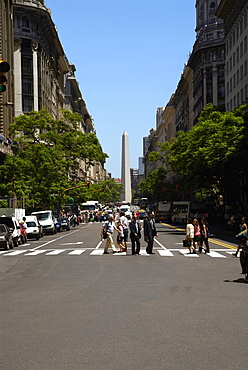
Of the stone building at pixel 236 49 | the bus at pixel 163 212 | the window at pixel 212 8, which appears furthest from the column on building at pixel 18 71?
the window at pixel 212 8

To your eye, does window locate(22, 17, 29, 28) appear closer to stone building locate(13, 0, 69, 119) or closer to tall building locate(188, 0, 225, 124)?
stone building locate(13, 0, 69, 119)

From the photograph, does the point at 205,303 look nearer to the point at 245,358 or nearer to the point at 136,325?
the point at 136,325

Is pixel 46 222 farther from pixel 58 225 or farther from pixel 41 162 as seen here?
pixel 41 162

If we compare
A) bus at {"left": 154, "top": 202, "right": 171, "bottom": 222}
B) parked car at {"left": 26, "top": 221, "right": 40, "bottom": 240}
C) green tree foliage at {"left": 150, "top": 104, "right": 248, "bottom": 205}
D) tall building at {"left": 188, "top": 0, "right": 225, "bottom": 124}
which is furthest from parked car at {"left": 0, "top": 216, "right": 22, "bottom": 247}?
tall building at {"left": 188, "top": 0, "right": 225, "bottom": 124}

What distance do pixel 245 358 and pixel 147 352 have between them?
1.17 m

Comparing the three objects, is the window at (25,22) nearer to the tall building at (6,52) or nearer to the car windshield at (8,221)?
the tall building at (6,52)

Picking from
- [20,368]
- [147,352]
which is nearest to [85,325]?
[147,352]

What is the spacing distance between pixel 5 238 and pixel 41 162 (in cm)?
3311

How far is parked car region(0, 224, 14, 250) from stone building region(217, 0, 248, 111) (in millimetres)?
34964

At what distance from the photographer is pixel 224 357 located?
307 inches

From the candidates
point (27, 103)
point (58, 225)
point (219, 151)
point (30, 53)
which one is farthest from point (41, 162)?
point (30, 53)

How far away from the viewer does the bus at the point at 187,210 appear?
251 feet

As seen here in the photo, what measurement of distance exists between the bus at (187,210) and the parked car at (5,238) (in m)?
38.0

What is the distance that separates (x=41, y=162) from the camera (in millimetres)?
67938
